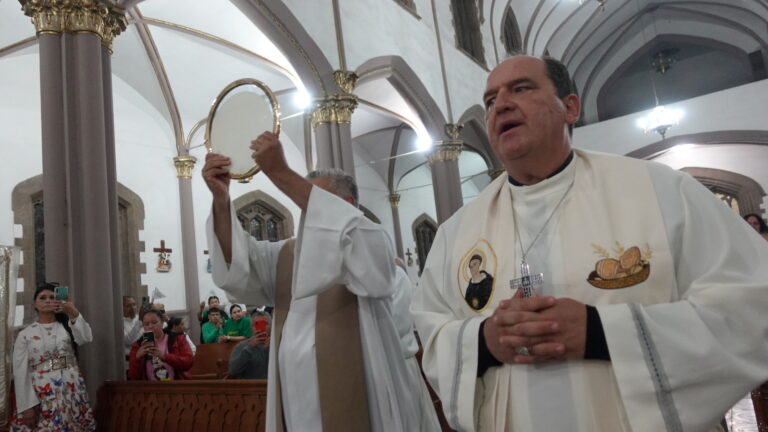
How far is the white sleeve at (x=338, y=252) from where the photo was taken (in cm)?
213

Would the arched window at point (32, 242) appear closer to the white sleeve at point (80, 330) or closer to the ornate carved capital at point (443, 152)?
the white sleeve at point (80, 330)

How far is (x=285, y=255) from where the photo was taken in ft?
8.58

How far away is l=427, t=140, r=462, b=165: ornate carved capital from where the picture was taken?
12.0 metres

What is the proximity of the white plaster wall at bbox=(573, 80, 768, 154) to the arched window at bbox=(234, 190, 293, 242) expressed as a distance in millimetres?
8137

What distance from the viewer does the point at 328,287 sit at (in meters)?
2.14

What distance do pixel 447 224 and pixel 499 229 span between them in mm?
221

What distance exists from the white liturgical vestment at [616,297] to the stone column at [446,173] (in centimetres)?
1016

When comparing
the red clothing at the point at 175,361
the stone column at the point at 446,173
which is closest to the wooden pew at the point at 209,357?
the red clothing at the point at 175,361

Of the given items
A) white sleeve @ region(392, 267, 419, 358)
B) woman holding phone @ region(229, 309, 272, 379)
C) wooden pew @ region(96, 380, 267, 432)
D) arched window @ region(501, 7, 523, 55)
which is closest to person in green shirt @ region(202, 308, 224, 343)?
wooden pew @ region(96, 380, 267, 432)

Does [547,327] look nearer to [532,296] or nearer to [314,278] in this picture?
[532,296]

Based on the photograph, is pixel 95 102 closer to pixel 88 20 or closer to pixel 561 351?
pixel 88 20

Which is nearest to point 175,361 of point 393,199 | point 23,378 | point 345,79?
point 23,378

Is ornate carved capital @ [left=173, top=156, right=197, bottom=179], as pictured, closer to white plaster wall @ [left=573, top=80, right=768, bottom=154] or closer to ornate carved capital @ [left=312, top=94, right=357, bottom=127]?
ornate carved capital @ [left=312, top=94, right=357, bottom=127]

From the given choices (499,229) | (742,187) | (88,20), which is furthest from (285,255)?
(742,187)
